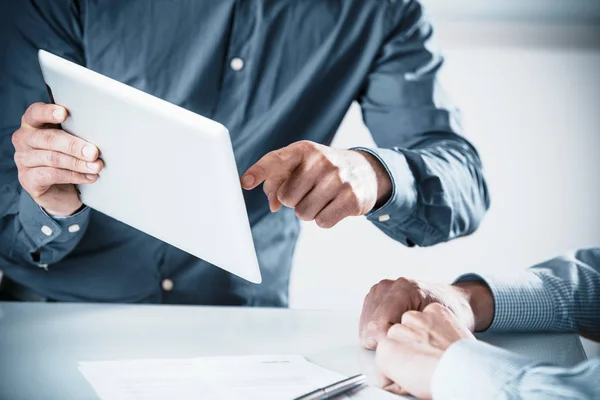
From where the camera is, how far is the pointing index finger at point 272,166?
760 mm

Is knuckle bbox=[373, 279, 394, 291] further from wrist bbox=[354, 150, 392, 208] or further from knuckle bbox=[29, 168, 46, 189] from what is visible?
knuckle bbox=[29, 168, 46, 189]

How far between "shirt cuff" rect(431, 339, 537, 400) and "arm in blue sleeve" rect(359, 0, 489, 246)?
0.38m

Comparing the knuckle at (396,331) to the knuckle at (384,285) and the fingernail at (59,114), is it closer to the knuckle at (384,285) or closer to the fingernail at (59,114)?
the knuckle at (384,285)

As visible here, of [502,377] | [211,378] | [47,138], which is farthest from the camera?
[47,138]

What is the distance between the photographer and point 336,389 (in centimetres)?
68

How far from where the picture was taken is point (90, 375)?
73 cm

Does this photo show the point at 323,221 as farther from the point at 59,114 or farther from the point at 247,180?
the point at 59,114

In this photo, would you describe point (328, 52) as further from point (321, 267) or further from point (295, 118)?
point (321, 267)

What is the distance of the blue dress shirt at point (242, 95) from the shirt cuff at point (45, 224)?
0.04ft

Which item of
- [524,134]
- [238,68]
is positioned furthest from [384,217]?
[524,134]

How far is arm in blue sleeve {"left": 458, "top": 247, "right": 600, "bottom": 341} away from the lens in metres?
0.89

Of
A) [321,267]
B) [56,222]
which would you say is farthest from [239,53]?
[321,267]

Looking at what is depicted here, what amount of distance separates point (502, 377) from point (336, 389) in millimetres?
169

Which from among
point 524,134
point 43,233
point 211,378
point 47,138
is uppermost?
point 47,138
